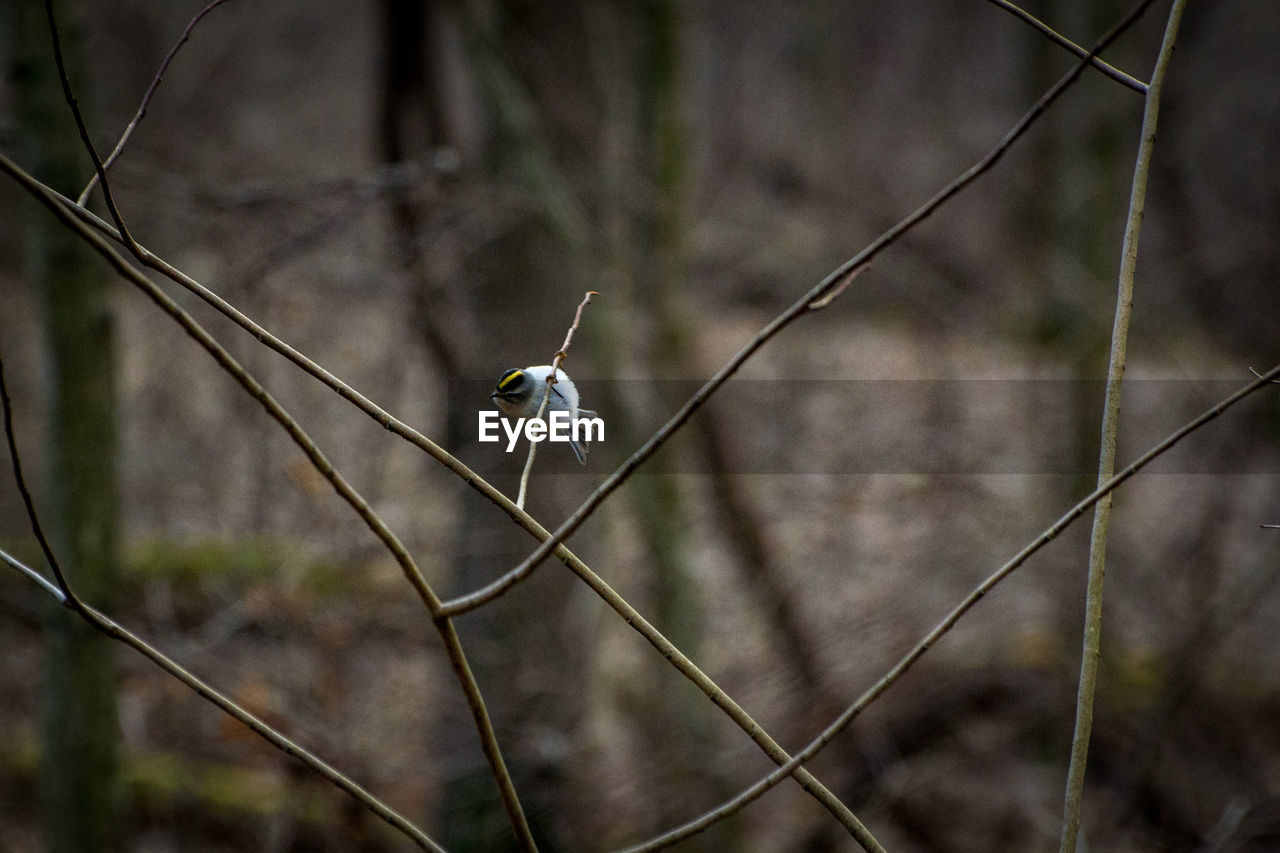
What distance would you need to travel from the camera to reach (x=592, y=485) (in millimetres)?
2439

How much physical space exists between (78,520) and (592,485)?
1238mm

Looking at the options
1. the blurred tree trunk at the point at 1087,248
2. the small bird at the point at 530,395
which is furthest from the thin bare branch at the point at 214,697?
the blurred tree trunk at the point at 1087,248

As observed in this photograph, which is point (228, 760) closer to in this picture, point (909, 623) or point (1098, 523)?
point (909, 623)

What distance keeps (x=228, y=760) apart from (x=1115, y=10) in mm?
4460

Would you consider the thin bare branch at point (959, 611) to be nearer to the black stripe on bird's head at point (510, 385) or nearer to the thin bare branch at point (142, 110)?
the black stripe on bird's head at point (510, 385)

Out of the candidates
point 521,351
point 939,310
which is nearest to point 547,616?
point 521,351

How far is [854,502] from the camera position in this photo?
4.63 metres

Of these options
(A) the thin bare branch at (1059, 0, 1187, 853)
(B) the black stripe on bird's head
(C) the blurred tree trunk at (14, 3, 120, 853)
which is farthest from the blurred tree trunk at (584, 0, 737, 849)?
(A) the thin bare branch at (1059, 0, 1187, 853)

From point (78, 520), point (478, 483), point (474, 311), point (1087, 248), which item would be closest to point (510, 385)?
point (478, 483)

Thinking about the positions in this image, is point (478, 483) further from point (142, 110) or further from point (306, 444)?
point (142, 110)

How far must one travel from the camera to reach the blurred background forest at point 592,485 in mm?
2486

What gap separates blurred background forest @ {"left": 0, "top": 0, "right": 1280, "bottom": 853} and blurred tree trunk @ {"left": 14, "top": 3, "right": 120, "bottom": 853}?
0.8 inches

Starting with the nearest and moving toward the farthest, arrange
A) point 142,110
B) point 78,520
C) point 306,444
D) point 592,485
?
1. point 306,444
2. point 142,110
3. point 78,520
4. point 592,485

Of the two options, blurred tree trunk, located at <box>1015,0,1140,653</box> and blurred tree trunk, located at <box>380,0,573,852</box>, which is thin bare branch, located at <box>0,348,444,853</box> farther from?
blurred tree trunk, located at <box>1015,0,1140,653</box>
